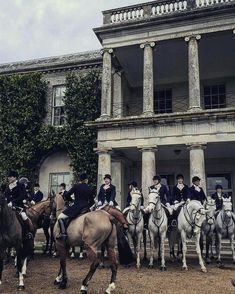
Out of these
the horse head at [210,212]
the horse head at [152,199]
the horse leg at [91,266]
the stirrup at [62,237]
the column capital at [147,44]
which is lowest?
the horse leg at [91,266]

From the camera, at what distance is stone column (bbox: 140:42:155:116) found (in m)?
17.7

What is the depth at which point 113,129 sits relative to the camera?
1791 centimetres

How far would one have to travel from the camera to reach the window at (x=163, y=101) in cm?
2209

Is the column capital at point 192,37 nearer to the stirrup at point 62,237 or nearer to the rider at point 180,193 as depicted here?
the rider at point 180,193

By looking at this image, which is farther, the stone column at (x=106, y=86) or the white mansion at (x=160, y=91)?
the stone column at (x=106, y=86)

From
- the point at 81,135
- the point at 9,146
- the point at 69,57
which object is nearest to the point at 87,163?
the point at 81,135

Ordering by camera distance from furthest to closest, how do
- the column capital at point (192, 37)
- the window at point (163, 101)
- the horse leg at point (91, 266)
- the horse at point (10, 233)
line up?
the window at point (163, 101), the column capital at point (192, 37), the horse at point (10, 233), the horse leg at point (91, 266)

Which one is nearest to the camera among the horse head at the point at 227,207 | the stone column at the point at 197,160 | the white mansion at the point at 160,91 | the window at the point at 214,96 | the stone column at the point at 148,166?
the horse head at the point at 227,207

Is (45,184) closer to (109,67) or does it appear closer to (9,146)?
(9,146)

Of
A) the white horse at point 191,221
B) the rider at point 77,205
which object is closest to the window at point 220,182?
the white horse at point 191,221

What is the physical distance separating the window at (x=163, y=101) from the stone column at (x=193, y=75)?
481 cm

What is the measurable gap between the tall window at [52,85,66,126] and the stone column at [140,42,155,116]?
6.91m

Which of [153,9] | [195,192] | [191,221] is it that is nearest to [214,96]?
[153,9]

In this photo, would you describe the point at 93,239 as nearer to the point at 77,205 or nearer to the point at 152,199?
the point at 77,205
